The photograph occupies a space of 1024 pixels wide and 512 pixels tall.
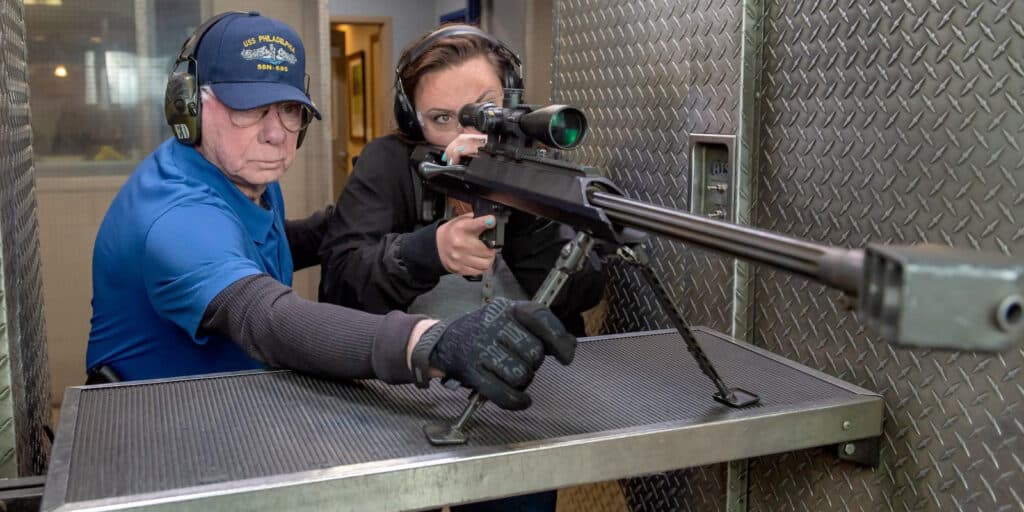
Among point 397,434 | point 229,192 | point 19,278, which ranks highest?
point 229,192

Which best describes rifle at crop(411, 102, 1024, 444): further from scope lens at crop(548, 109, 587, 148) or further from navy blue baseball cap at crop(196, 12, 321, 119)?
navy blue baseball cap at crop(196, 12, 321, 119)

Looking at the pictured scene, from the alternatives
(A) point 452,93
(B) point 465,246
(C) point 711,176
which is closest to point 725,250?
(B) point 465,246

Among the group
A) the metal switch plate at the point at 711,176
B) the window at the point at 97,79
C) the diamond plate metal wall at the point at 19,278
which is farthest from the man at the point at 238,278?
the window at the point at 97,79

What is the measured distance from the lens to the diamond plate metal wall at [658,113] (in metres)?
1.50

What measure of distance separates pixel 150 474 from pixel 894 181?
1.00 m

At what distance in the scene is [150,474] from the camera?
2.88ft

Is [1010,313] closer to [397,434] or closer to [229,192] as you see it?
[397,434]

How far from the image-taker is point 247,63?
4.66 ft

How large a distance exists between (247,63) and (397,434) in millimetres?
747

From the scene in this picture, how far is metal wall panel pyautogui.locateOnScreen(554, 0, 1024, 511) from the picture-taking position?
104 centimetres

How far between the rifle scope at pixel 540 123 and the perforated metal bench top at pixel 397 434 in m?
0.34

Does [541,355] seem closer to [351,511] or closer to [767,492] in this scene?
[351,511]

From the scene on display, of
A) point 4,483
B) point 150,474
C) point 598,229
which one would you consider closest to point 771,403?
point 598,229

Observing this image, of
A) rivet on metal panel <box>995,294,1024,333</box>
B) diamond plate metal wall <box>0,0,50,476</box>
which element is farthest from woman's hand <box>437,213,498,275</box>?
rivet on metal panel <box>995,294,1024,333</box>
